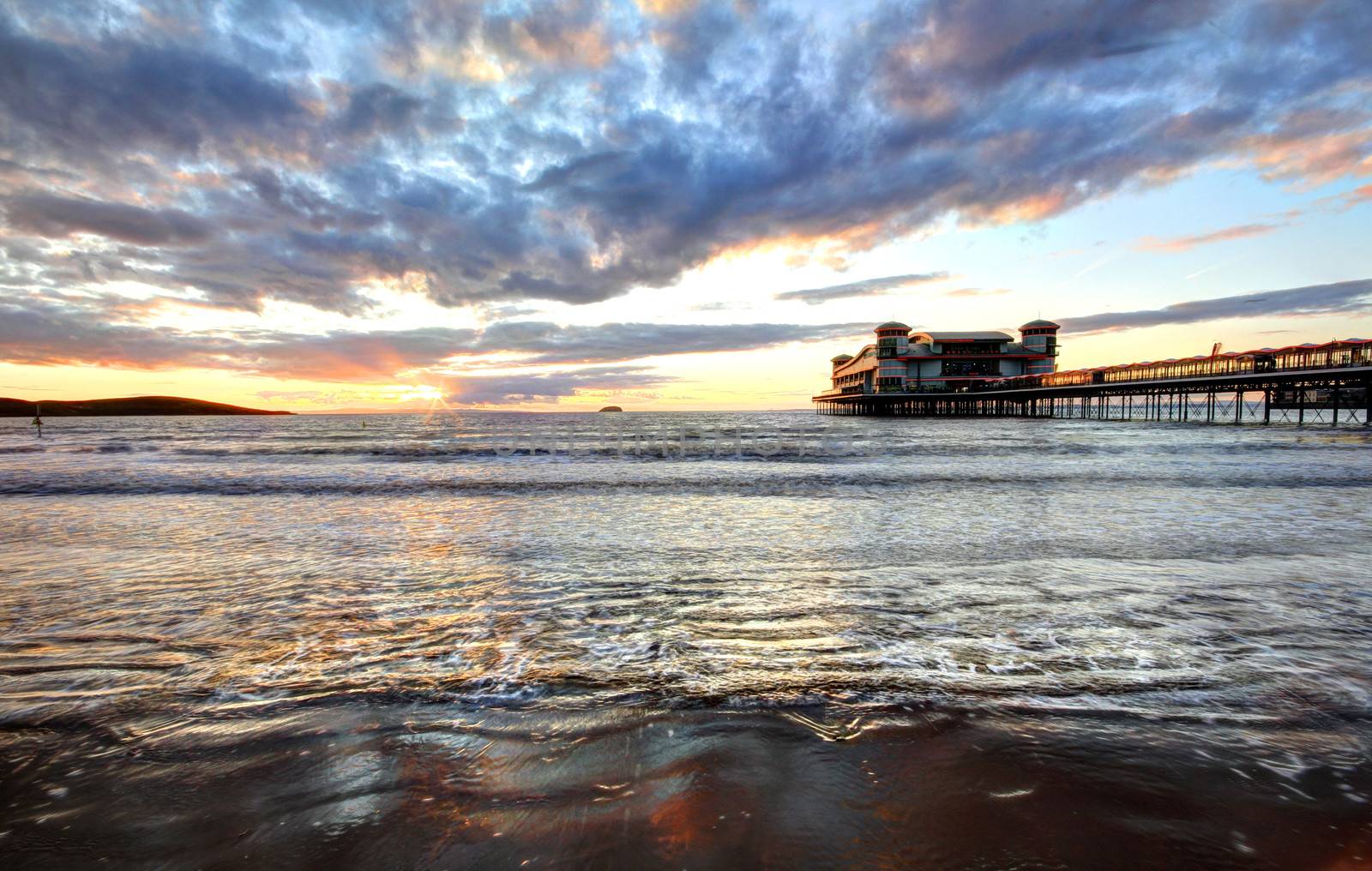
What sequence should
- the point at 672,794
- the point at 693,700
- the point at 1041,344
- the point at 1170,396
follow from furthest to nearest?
1. the point at 1041,344
2. the point at 1170,396
3. the point at 693,700
4. the point at 672,794

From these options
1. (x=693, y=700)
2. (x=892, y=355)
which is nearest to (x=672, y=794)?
(x=693, y=700)

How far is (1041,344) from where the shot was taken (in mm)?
84000

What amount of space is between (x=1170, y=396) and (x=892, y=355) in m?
33.8

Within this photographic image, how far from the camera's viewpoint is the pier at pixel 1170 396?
1831 inches

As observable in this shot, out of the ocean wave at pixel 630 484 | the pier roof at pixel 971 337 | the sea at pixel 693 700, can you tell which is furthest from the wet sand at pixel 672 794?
the pier roof at pixel 971 337

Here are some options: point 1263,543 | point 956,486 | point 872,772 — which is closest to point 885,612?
point 872,772

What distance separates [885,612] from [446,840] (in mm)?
3892

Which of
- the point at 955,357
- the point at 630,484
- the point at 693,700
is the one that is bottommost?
the point at 630,484

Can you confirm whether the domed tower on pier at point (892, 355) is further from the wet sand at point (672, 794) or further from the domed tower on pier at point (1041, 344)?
the wet sand at point (672, 794)

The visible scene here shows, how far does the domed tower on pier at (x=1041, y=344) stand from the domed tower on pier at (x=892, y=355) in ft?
56.3

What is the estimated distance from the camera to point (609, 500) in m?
12.9

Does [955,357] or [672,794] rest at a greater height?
[955,357]

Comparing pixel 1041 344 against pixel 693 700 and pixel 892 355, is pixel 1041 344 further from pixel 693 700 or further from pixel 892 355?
pixel 693 700

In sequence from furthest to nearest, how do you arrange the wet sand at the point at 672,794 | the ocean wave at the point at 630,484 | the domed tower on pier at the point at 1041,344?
the domed tower on pier at the point at 1041,344 → the ocean wave at the point at 630,484 → the wet sand at the point at 672,794
